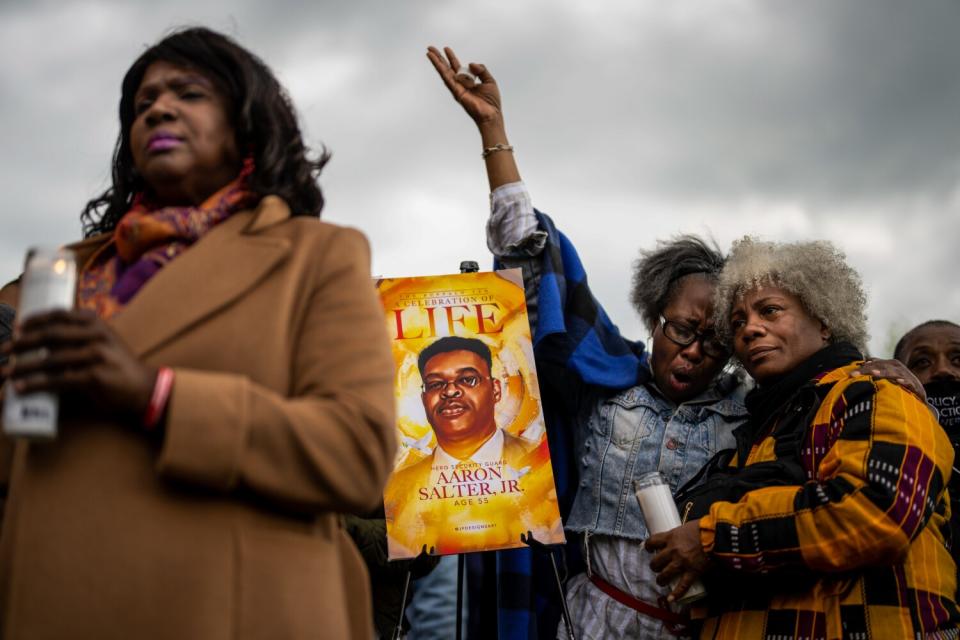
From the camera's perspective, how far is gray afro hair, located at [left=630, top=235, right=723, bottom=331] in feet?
13.4

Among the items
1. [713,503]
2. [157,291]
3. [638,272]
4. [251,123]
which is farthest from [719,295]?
[157,291]

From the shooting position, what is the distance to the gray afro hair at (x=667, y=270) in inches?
161

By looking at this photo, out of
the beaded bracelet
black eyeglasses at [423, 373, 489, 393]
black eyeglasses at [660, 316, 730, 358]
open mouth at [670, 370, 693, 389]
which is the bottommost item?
black eyeglasses at [423, 373, 489, 393]

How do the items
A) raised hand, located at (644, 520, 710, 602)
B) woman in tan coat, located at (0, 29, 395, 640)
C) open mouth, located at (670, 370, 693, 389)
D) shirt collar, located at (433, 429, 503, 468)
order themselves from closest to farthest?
1. woman in tan coat, located at (0, 29, 395, 640)
2. raised hand, located at (644, 520, 710, 602)
3. shirt collar, located at (433, 429, 503, 468)
4. open mouth, located at (670, 370, 693, 389)

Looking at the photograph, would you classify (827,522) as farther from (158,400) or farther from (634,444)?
(158,400)

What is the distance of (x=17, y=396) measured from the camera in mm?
1450

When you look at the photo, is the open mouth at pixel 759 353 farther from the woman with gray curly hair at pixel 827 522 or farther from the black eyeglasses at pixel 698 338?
the black eyeglasses at pixel 698 338

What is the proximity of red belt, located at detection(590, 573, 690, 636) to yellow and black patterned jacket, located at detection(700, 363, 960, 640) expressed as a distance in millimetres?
292

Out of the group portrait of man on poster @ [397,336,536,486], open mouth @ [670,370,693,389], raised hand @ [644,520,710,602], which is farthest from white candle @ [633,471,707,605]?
open mouth @ [670,370,693,389]

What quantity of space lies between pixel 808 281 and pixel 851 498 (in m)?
1.01

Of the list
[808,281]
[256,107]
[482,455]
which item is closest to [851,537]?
[808,281]

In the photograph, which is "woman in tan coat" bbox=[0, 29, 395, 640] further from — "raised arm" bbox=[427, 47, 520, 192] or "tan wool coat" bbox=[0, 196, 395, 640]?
"raised arm" bbox=[427, 47, 520, 192]

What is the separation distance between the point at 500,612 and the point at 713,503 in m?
0.93

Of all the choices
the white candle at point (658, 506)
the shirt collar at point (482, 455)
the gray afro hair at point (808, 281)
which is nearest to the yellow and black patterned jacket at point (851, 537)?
the white candle at point (658, 506)
